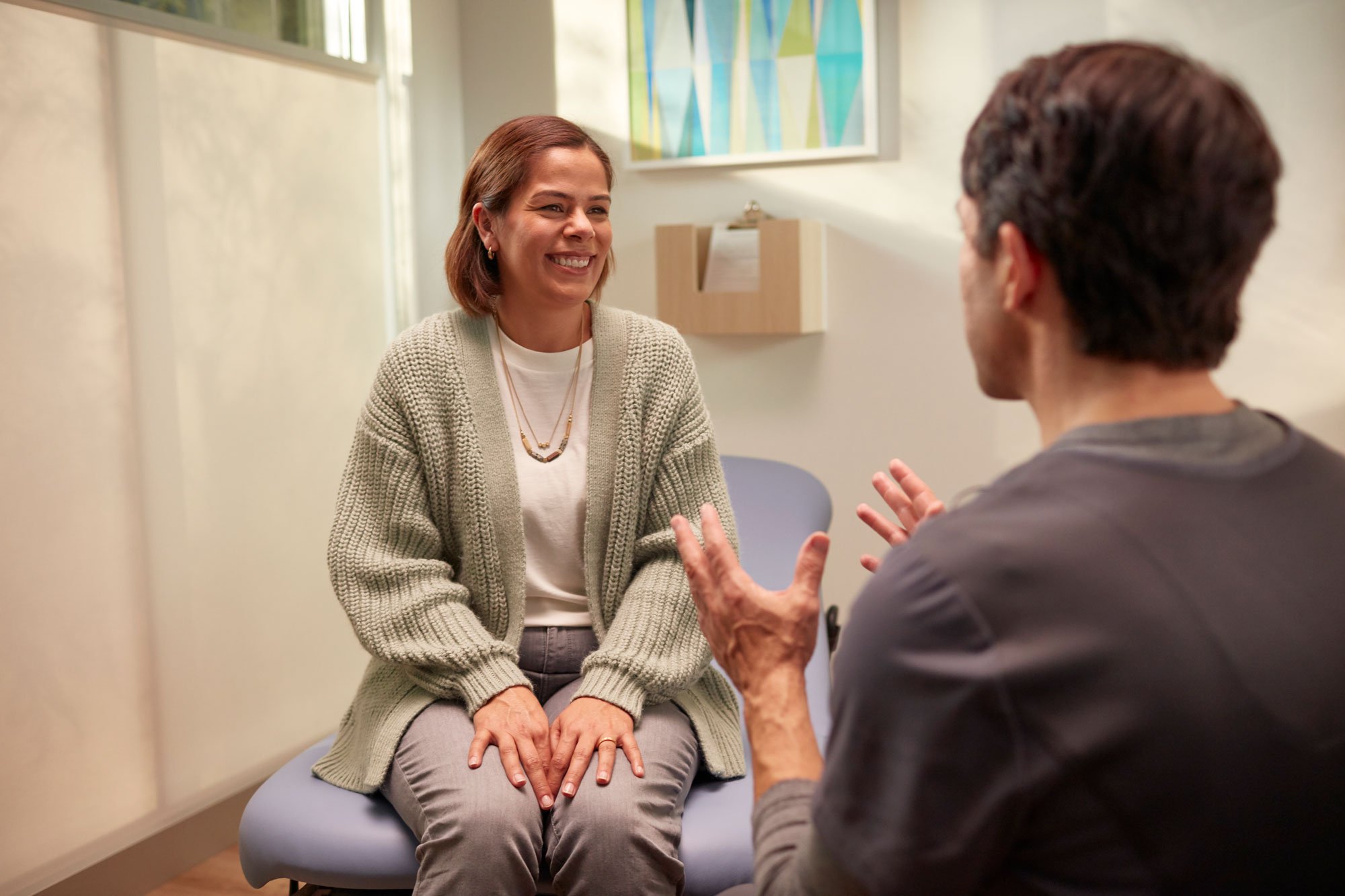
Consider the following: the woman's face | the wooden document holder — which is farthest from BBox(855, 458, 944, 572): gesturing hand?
the wooden document holder

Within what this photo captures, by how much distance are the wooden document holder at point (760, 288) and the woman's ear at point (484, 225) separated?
1.01 m

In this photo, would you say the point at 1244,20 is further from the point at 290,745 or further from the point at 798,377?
the point at 290,745

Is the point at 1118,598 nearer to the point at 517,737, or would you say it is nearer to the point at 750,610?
the point at 750,610

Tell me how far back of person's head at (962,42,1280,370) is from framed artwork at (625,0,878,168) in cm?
198

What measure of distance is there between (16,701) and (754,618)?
1.66m

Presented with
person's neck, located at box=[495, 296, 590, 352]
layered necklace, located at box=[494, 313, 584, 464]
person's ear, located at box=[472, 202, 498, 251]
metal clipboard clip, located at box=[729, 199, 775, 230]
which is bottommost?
layered necklace, located at box=[494, 313, 584, 464]

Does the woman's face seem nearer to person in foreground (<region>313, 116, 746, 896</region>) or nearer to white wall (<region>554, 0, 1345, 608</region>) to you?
person in foreground (<region>313, 116, 746, 896</region>)

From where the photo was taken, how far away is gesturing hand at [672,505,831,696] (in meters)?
1.00

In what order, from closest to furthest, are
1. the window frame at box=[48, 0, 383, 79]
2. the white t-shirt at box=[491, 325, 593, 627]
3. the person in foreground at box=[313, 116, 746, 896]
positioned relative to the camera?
1. the person in foreground at box=[313, 116, 746, 896]
2. the white t-shirt at box=[491, 325, 593, 627]
3. the window frame at box=[48, 0, 383, 79]

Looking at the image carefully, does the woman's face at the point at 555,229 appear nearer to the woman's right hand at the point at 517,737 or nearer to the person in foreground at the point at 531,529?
the person in foreground at the point at 531,529

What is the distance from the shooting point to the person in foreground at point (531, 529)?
61.1 inches

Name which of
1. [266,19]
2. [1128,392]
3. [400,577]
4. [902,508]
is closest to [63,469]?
[400,577]

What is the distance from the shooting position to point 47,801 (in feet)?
7.02

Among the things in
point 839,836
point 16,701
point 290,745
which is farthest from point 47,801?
point 839,836
